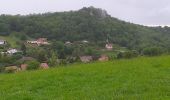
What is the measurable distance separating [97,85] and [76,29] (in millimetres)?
80474

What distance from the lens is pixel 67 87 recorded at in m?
13.9

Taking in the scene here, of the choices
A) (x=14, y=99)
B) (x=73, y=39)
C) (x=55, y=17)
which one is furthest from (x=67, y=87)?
(x=55, y=17)

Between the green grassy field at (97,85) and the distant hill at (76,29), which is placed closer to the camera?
the green grassy field at (97,85)

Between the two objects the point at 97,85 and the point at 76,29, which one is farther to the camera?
the point at 76,29

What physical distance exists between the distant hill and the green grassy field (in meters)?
66.9

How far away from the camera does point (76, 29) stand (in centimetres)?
9412

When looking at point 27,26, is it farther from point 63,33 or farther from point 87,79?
point 87,79

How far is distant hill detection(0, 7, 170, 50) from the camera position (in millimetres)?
90875

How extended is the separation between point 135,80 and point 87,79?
1.94 metres

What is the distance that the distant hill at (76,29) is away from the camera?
9088 cm

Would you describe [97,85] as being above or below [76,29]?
above

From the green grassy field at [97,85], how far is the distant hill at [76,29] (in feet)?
219

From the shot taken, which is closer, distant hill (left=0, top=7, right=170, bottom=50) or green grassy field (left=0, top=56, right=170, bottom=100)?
green grassy field (left=0, top=56, right=170, bottom=100)

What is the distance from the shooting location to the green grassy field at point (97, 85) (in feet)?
38.6
